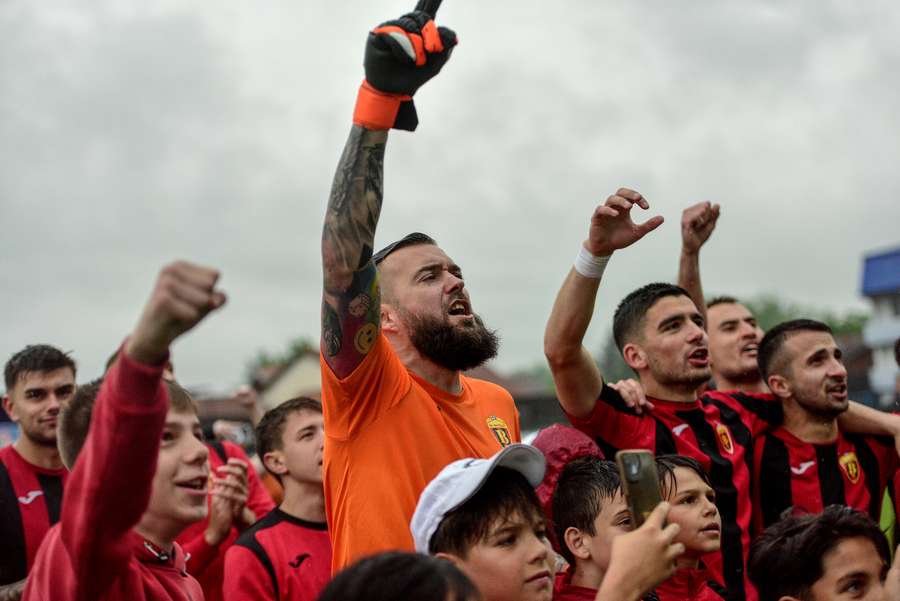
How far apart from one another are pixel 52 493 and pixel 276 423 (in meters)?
1.24

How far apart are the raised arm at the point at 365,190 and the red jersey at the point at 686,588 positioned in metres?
1.48

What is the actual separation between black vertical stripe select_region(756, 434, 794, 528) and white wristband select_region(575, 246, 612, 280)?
1577mm

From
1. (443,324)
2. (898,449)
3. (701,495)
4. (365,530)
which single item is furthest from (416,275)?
(898,449)

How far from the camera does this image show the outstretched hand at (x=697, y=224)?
5.70 m

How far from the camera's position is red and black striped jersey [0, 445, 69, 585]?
5.20 meters

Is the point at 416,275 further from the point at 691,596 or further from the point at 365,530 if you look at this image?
the point at 691,596

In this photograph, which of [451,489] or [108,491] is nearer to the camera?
[108,491]

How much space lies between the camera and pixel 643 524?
2.75 metres

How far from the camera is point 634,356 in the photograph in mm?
5230

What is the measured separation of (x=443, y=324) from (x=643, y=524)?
53.5 inches

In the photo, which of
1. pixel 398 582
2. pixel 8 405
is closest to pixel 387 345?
pixel 398 582

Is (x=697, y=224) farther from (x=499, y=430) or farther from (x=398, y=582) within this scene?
(x=398, y=582)

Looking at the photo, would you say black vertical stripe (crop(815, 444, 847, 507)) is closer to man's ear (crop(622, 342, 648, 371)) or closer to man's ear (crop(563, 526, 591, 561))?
man's ear (crop(622, 342, 648, 371))

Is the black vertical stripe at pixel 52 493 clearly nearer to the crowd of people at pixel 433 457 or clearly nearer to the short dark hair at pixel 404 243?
the crowd of people at pixel 433 457
